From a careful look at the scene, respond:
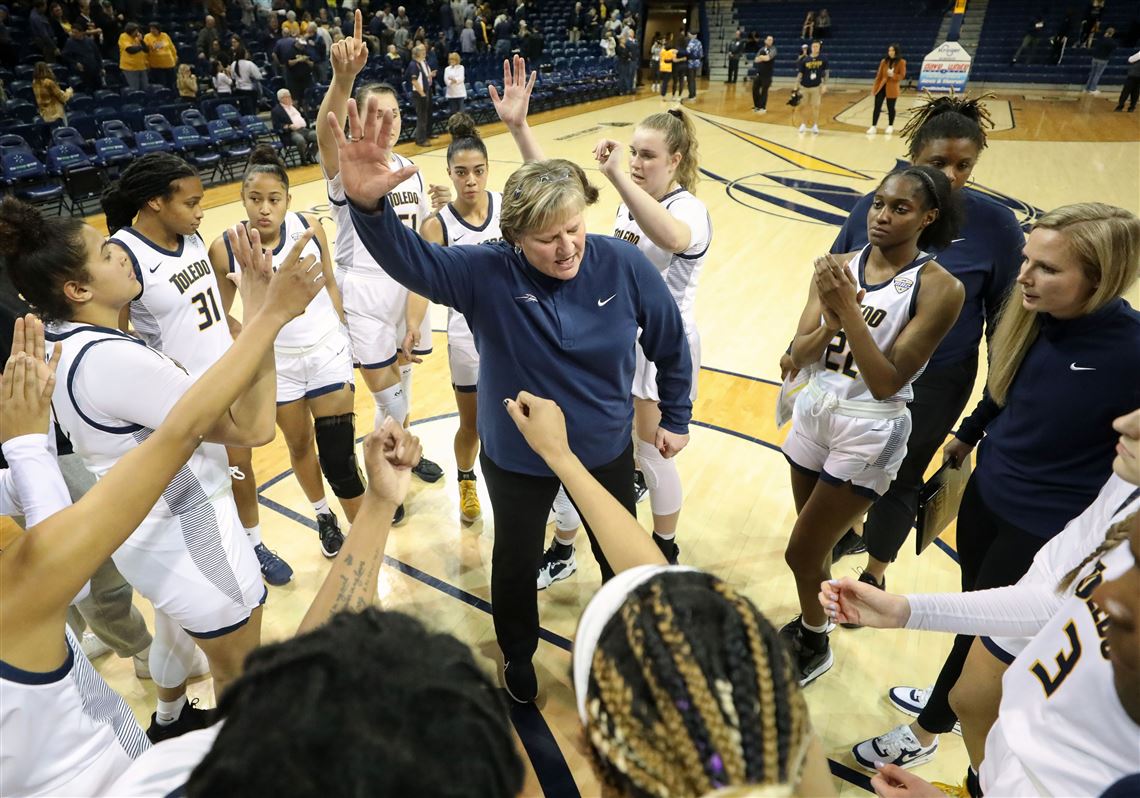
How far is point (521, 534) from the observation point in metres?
2.39

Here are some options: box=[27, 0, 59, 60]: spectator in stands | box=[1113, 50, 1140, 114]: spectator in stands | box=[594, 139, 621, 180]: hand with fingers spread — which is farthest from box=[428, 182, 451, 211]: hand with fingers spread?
box=[1113, 50, 1140, 114]: spectator in stands

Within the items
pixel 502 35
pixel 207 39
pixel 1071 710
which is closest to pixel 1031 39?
pixel 502 35

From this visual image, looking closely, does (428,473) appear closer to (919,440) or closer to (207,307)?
(207,307)

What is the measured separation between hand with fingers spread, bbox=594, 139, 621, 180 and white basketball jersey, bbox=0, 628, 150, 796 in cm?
206

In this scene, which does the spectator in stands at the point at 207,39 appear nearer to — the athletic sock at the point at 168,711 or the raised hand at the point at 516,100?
the raised hand at the point at 516,100

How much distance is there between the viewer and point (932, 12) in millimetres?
22250

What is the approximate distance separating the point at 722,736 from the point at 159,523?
1858 mm

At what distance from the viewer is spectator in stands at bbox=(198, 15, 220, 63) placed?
12352 mm

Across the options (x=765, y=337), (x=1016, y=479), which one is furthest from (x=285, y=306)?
(x=765, y=337)

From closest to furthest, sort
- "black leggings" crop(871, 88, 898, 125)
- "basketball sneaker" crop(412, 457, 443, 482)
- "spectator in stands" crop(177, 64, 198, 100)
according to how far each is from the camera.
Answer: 1. "basketball sneaker" crop(412, 457, 443, 482)
2. "spectator in stands" crop(177, 64, 198, 100)
3. "black leggings" crop(871, 88, 898, 125)

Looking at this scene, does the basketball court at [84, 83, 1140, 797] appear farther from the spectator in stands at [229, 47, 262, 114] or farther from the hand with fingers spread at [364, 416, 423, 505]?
the spectator in stands at [229, 47, 262, 114]

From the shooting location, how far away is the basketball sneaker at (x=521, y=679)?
261 cm

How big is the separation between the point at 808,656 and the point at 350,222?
2.74 metres

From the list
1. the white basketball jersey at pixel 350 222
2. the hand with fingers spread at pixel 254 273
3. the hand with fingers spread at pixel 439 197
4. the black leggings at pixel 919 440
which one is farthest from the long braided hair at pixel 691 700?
the hand with fingers spread at pixel 439 197
